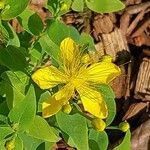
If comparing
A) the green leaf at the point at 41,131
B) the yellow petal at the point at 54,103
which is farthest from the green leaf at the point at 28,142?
the yellow petal at the point at 54,103

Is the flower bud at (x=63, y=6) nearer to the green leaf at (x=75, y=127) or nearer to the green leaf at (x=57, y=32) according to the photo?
the green leaf at (x=57, y=32)


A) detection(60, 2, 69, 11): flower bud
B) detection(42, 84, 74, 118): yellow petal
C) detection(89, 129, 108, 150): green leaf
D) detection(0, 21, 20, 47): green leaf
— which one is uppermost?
detection(60, 2, 69, 11): flower bud

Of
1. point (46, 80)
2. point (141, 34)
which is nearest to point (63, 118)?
point (46, 80)

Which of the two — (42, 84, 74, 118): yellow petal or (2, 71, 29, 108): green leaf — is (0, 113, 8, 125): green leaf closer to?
(2, 71, 29, 108): green leaf

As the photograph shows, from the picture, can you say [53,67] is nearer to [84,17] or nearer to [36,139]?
[36,139]

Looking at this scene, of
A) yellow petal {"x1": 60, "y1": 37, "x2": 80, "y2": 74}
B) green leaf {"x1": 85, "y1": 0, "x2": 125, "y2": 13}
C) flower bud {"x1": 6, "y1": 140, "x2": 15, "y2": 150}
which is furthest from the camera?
green leaf {"x1": 85, "y1": 0, "x2": 125, "y2": 13}

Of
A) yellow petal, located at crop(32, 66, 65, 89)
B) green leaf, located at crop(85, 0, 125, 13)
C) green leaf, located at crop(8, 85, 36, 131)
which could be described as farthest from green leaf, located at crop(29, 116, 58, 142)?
green leaf, located at crop(85, 0, 125, 13)
